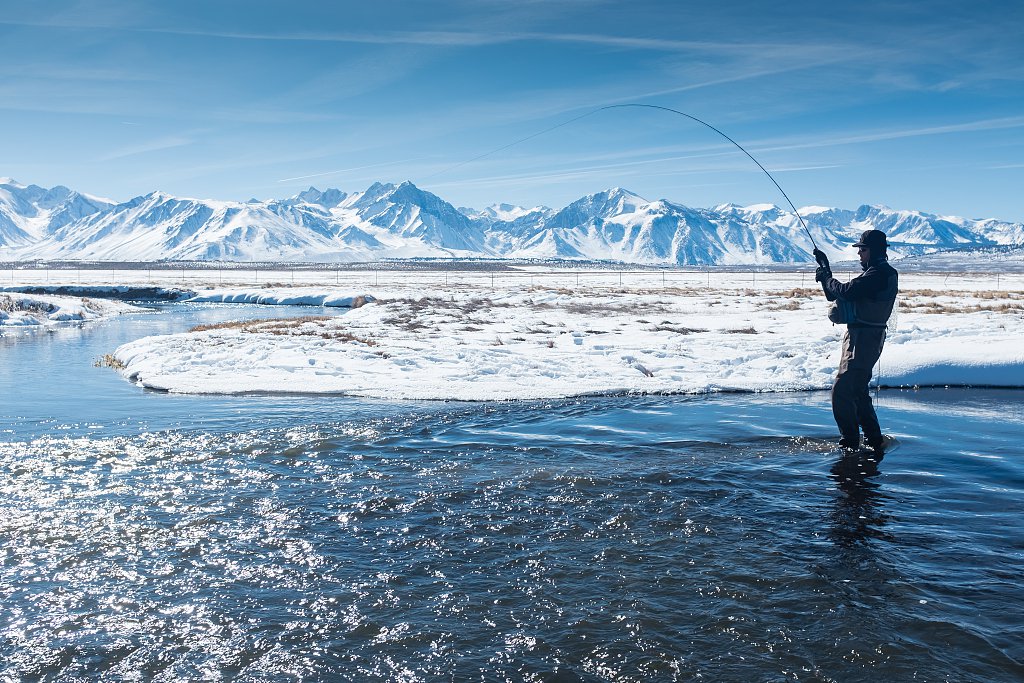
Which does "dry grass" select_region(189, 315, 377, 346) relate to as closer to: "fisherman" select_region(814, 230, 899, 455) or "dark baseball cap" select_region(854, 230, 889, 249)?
"fisherman" select_region(814, 230, 899, 455)

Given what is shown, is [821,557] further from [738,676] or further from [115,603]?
[115,603]

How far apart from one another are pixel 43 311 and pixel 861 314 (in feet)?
148

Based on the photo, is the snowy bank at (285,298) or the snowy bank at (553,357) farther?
the snowy bank at (285,298)

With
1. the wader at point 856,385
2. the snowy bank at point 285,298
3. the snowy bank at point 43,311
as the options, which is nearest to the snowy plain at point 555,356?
the wader at point 856,385

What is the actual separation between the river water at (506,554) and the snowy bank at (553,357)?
458 cm

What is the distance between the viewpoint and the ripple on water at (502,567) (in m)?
5.28

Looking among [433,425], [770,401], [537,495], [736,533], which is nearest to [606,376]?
[770,401]

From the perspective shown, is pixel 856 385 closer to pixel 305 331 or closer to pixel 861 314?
pixel 861 314

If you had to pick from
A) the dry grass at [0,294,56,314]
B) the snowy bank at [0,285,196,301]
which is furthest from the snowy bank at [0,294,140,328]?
the snowy bank at [0,285,196,301]

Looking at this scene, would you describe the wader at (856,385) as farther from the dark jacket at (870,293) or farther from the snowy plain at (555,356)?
the snowy plain at (555,356)

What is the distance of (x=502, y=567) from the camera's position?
6773mm

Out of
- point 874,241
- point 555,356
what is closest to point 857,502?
point 874,241

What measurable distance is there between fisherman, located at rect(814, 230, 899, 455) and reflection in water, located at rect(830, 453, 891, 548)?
0.68m

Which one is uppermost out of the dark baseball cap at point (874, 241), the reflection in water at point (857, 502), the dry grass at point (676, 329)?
the dark baseball cap at point (874, 241)
